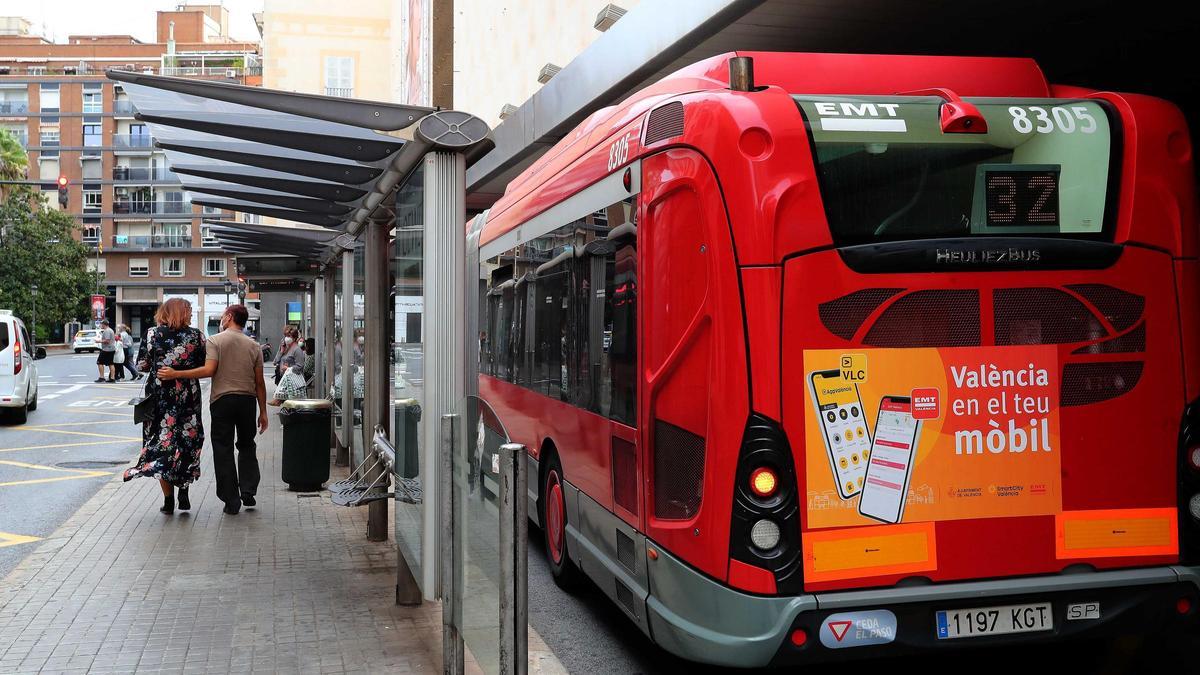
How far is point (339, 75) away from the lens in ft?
156

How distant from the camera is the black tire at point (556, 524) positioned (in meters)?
7.25

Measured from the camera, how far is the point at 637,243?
203 inches

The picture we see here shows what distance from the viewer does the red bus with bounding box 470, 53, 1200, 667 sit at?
436 centimetres

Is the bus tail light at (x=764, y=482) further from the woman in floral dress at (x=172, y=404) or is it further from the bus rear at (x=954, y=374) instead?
the woman in floral dress at (x=172, y=404)

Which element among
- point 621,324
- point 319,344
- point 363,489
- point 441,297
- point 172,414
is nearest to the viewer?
point 441,297

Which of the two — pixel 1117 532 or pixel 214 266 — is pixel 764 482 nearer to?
pixel 1117 532

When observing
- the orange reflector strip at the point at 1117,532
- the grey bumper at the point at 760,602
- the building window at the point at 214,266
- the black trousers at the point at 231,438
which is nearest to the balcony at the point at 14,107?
the building window at the point at 214,266

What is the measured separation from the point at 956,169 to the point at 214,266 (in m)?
85.7

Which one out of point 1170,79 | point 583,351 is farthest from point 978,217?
Result: point 1170,79

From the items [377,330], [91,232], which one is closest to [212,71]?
[91,232]

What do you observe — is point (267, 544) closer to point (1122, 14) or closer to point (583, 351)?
point (583, 351)

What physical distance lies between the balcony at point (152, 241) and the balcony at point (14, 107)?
11.8m

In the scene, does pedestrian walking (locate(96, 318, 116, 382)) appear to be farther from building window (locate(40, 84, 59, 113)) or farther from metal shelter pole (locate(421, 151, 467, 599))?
building window (locate(40, 84, 59, 113))

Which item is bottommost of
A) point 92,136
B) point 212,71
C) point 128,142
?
point 128,142
